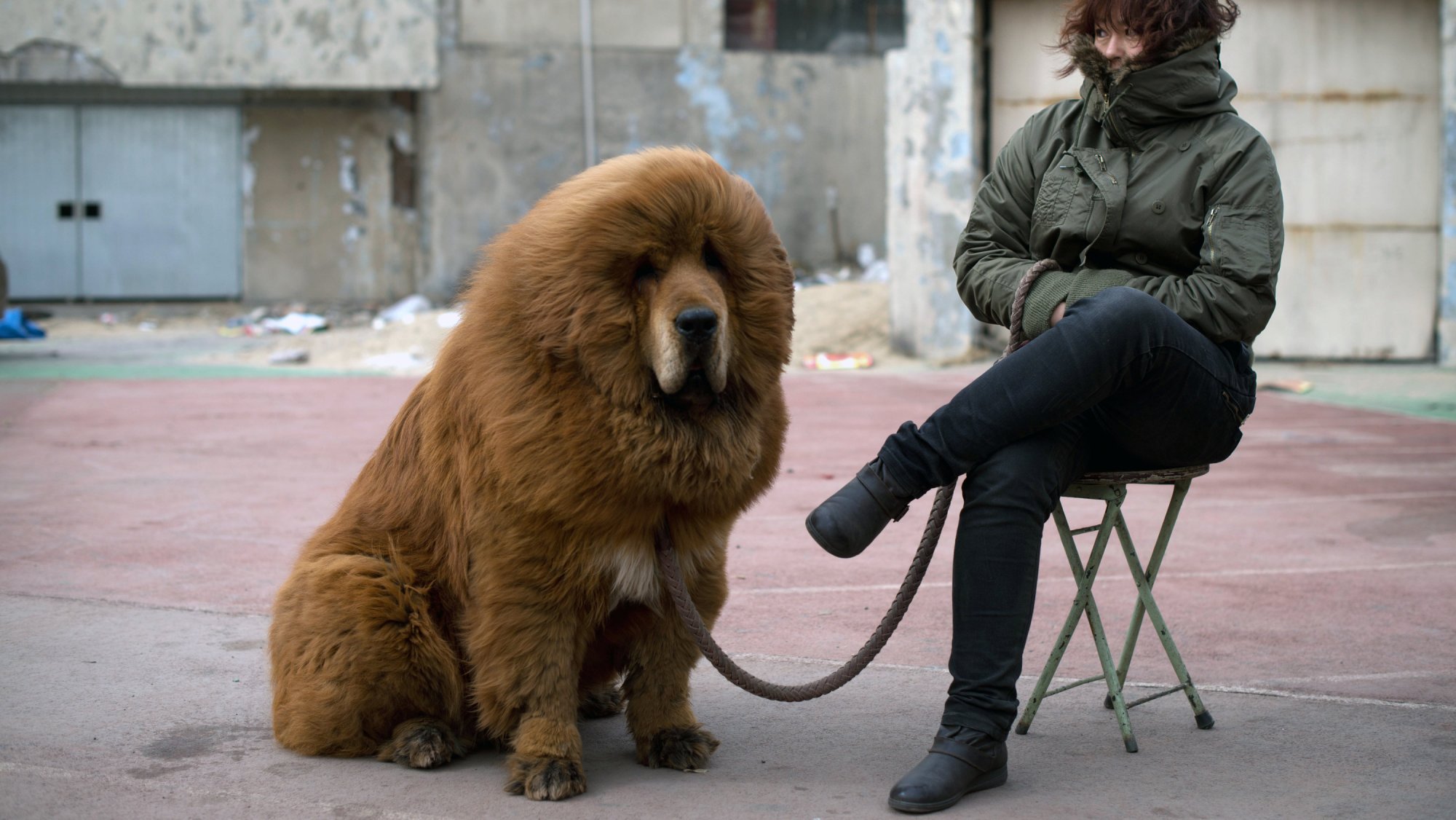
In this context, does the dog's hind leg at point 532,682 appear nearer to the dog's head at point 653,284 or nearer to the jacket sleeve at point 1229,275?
the dog's head at point 653,284

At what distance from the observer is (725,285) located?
2926 mm

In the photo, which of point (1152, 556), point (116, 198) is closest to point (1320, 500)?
point (1152, 556)

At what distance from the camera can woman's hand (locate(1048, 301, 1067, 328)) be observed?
312 centimetres

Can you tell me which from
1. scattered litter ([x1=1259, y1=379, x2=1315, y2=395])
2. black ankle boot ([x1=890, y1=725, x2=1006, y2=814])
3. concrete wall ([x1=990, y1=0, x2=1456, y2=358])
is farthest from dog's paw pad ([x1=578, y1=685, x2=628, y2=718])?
concrete wall ([x1=990, y1=0, x2=1456, y2=358])

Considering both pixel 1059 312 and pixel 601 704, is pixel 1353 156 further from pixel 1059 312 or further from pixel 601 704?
pixel 601 704

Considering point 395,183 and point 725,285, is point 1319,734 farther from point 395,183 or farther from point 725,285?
point 395,183

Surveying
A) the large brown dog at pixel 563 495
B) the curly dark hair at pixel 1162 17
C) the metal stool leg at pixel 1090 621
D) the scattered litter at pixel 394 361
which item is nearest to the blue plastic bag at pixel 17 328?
the scattered litter at pixel 394 361

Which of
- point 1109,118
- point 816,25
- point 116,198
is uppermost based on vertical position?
point 816,25

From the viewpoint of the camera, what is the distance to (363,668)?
10.1 ft

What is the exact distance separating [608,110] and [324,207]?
4.59 m

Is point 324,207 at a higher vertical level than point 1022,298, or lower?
higher

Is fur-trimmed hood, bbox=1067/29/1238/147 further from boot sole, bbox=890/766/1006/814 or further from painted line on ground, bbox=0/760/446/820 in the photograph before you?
painted line on ground, bbox=0/760/446/820

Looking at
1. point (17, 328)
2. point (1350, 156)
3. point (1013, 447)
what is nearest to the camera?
point (1013, 447)

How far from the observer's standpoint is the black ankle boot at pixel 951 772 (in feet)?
9.31
